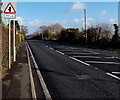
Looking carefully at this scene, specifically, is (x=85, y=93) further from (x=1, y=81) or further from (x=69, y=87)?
(x=1, y=81)

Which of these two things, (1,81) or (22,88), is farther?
(1,81)

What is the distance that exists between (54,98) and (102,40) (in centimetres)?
3172

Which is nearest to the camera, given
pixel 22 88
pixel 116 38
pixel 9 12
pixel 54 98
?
pixel 54 98

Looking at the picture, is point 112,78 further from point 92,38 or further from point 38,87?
point 92,38

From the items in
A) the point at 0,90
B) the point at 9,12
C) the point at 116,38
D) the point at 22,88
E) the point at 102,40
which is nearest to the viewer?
the point at 0,90

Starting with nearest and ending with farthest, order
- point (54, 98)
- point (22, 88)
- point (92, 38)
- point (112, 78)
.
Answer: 1. point (54, 98)
2. point (22, 88)
3. point (112, 78)
4. point (92, 38)

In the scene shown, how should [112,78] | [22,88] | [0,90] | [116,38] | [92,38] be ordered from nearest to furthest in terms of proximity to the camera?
[0,90], [22,88], [112,78], [116,38], [92,38]

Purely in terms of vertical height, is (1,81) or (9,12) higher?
(9,12)

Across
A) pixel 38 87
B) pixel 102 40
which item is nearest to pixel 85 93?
pixel 38 87

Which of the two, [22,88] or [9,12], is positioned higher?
[9,12]

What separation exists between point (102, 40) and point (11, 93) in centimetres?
3178

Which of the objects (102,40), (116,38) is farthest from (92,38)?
(116,38)

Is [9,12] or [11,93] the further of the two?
[9,12]

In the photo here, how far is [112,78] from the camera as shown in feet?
29.5
